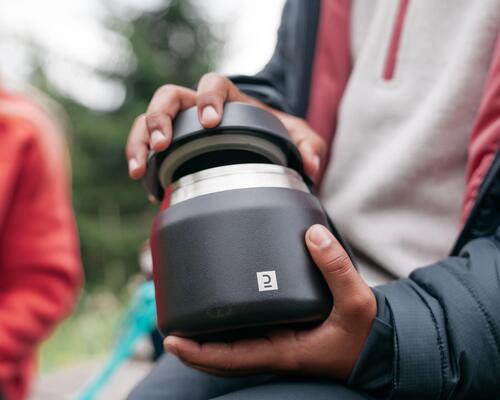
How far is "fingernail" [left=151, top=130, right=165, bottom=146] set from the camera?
2.36 feet

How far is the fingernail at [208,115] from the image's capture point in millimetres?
705

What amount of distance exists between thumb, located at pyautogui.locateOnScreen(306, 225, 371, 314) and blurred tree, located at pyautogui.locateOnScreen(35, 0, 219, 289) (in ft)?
23.1

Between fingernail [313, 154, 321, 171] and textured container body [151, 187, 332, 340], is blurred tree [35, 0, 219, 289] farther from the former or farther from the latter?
textured container body [151, 187, 332, 340]

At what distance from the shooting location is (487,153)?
779 mm

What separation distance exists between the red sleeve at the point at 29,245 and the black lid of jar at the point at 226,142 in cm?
110

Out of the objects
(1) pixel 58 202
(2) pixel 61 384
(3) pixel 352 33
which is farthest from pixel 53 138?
(3) pixel 352 33

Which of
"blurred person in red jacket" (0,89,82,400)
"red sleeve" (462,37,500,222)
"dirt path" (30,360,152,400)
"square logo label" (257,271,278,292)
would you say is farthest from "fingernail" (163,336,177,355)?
"blurred person in red jacket" (0,89,82,400)

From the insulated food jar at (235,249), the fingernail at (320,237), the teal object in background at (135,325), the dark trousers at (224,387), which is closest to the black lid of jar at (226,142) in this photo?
the insulated food jar at (235,249)

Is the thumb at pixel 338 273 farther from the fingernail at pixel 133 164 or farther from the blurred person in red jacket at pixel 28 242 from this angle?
the blurred person in red jacket at pixel 28 242

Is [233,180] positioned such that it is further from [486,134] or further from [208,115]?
[486,134]

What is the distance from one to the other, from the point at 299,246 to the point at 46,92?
794 centimetres

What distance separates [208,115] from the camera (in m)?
0.71

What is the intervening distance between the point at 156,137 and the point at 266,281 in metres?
0.23

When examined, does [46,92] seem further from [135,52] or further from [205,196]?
[205,196]
